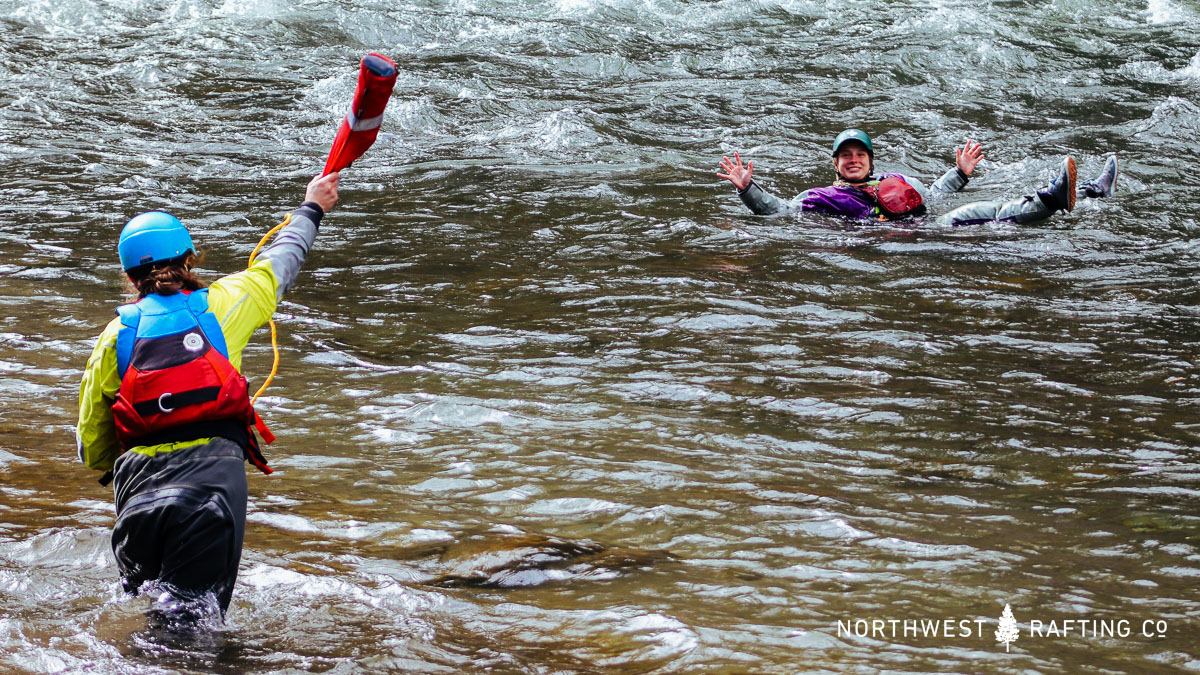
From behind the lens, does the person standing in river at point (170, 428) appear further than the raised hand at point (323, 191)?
No

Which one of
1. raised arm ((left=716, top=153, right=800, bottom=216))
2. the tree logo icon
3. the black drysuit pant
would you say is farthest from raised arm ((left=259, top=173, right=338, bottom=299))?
raised arm ((left=716, top=153, right=800, bottom=216))

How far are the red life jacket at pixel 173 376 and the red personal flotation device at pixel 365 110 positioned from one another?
1.06m

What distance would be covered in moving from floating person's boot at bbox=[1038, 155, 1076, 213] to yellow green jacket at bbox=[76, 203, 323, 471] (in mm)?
7065

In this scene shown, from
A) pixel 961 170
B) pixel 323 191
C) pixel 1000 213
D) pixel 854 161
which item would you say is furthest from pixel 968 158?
pixel 323 191

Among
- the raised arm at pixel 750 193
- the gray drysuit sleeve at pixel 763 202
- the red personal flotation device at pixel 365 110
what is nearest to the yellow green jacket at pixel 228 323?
the red personal flotation device at pixel 365 110

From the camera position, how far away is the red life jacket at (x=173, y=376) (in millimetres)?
3799

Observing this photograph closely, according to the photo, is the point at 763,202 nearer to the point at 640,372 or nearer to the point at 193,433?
the point at 640,372

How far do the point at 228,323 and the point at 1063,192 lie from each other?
7725 mm

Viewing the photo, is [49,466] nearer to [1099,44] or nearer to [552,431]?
[552,431]

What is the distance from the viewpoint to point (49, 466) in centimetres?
539

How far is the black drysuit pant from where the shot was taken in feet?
12.5

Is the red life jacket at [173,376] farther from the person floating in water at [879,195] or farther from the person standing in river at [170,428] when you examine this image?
the person floating in water at [879,195]

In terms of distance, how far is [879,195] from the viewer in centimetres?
1044

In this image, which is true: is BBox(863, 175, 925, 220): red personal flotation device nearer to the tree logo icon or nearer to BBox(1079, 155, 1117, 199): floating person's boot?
BBox(1079, 155, 1117, 199): floating person's boot
